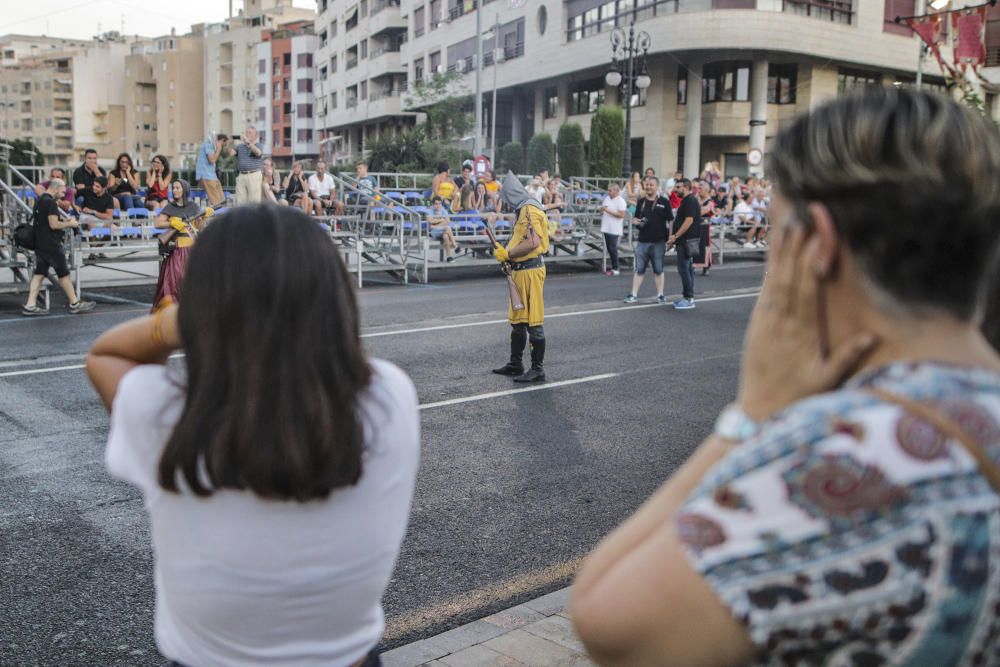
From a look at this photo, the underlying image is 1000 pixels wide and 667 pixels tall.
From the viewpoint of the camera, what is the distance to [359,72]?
73750 mm

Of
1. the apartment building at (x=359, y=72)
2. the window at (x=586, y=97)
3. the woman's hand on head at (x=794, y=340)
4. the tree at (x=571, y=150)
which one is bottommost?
the woman's hand on head at (x=794, y=340)

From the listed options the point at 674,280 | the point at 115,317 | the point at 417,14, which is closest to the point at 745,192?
the point at 674,280

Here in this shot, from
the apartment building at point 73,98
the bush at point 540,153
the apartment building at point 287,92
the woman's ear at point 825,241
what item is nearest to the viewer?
the woman's ear at point 825,241

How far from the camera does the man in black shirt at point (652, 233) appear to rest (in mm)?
14461

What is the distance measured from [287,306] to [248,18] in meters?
119

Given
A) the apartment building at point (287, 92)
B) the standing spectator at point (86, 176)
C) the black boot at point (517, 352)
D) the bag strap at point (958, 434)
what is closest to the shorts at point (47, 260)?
the standing spectator at point (86, 176)

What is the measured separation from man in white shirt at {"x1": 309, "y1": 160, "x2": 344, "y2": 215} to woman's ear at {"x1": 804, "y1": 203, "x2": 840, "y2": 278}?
1948cm

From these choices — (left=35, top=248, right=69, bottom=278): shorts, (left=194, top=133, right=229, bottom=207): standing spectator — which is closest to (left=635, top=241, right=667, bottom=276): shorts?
(left=194, top=133, right=229, bottom=207): standing spectator

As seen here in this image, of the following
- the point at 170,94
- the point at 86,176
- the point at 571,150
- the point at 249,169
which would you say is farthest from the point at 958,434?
the point at 170,94

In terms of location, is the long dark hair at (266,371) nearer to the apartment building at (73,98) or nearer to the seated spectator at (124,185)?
the seated spectator at (124,185)

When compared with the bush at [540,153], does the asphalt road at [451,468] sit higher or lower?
lower

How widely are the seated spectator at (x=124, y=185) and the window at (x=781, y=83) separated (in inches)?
1362

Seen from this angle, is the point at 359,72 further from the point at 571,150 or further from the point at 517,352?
the point at 517,352

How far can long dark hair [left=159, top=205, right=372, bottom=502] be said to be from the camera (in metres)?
1.53
